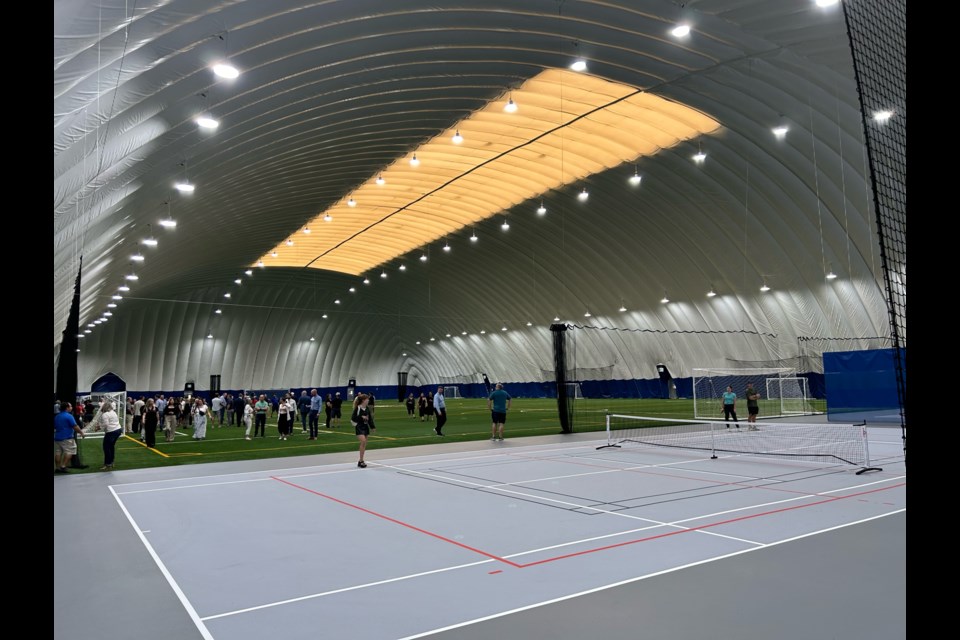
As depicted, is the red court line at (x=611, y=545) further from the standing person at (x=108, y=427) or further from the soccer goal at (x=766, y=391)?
the soccer goal at (x=766, y=391)

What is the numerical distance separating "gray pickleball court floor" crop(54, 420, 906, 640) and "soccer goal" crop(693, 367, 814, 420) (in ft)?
72.0

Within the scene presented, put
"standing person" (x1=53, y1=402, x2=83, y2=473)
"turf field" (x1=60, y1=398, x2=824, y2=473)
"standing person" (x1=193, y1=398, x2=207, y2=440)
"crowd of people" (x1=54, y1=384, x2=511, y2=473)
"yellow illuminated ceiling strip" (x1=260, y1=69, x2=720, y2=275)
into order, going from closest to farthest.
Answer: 1. "standing person" (x1=53, y1=402, x2=83, y2=473)
2. "crowd of people" (x1=54, y1=384, x2=511, y2=473)
3. "turf field" (x1=60, y1=398, x2=824, y2=473)
4. "standing person" (x1=193, y1=398, x2=207, y2=440)
5. "yellow illuminated ceiling strip" (x1=260, y1=69, x2=720, y2=275)

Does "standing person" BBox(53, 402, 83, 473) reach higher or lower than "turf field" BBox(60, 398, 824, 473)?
higher

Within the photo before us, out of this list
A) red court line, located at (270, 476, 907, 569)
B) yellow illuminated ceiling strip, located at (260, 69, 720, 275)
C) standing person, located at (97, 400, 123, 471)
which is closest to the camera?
red court line, located at (270, 476, 907, 569)

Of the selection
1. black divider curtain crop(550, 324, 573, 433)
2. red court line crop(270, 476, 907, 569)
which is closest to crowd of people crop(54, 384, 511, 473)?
black divider curtain crop(550, 324, 573, 433)

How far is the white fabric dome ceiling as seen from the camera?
16.6m

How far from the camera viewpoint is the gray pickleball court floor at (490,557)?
5.44 m

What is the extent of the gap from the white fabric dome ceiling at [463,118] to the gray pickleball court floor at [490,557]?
29.9 feet

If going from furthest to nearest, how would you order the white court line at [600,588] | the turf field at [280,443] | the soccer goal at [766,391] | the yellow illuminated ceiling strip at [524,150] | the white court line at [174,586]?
the soccer goal at [766,391] < the yellow illuminated ceiling strip at [524,150] < the turf field at [280,443] < the white court line at [174,586] < the white court line at [600,588]

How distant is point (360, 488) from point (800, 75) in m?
22.2

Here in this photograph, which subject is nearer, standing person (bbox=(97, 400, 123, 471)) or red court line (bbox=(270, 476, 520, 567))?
red court line (bbox=(270, 476, 520, 567))

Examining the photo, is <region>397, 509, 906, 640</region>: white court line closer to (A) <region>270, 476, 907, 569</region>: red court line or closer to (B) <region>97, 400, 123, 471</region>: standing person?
(A) <region>270, 476, 907, 569</region>: red court line

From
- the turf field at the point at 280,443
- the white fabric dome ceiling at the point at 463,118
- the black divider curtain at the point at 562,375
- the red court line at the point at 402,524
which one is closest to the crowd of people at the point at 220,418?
the turf field at the point at 280,443

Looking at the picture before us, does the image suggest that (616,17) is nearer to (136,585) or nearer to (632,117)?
(632,117)
